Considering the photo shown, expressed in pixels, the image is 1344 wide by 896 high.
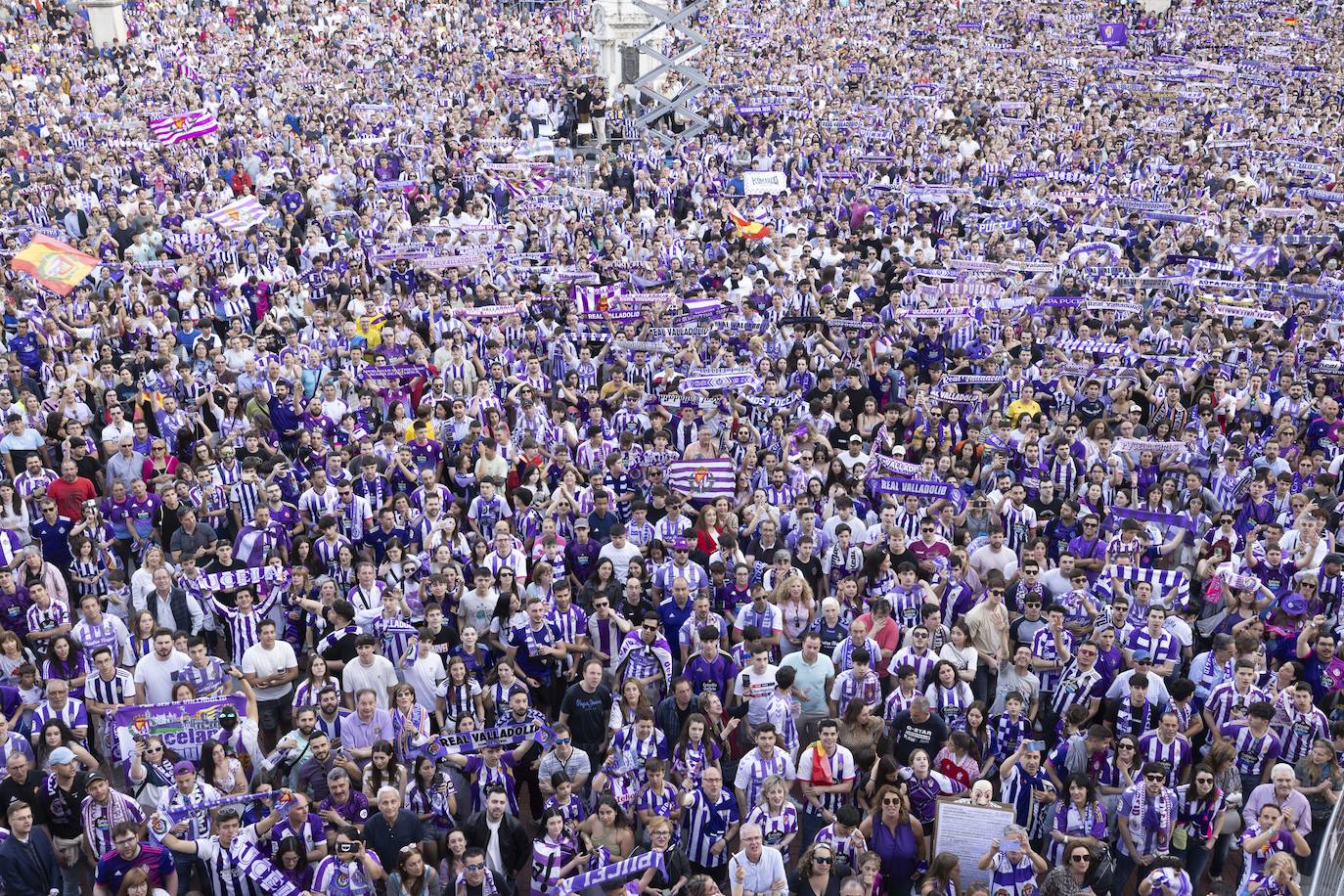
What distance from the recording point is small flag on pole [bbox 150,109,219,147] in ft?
79.1

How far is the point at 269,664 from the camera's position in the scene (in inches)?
398

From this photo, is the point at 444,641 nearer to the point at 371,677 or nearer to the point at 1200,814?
the point at 371,677

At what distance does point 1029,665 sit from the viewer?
32.4 ft

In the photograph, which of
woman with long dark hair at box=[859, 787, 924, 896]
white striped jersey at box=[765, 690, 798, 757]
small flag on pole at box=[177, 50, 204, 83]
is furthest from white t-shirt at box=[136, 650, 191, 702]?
small flag on pole at box=[177, 50, 204, 83]

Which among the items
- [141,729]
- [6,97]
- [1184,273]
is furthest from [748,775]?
[6,97]

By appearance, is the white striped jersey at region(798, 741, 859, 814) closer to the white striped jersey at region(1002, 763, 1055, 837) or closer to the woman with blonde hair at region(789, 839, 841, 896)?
the woman with blonde hair at region(789, 839, 841, 896)

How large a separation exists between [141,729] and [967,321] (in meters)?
10.1

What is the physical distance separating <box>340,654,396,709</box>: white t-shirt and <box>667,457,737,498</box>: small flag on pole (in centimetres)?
339

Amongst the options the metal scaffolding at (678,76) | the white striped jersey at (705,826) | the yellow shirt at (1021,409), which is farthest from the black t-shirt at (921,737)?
the metal scaffolding at (678,76)

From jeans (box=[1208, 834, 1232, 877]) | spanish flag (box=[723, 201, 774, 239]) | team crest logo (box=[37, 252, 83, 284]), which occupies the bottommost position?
jeans (box=[1208, 834, 1232, 877])

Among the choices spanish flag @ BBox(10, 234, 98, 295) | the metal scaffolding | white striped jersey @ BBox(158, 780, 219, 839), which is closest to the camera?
white striped jersey @ BBox(158, 780, 219, 839)

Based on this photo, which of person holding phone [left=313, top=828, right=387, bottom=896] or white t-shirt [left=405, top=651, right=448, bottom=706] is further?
white t-shirt [left=405, top=651, right=448, bottom=706]

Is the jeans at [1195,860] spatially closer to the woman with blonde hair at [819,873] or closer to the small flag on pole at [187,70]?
the woman with blonde hair at [819,873]

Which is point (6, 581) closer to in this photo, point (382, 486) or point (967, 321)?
point (382, 486)
